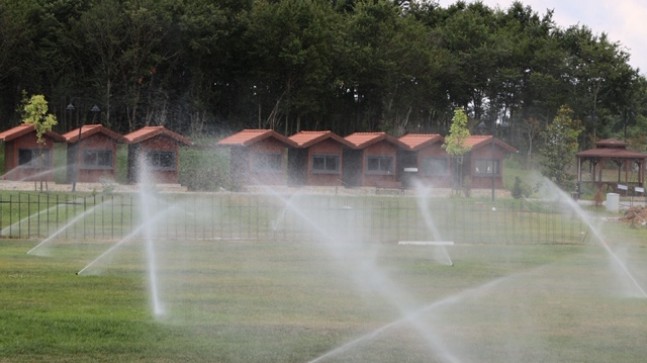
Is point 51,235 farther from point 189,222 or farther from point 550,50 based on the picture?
point 550,50

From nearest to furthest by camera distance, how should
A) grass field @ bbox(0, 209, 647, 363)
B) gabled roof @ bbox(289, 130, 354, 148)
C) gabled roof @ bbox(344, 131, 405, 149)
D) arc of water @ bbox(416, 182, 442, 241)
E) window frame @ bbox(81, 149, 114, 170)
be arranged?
1. grass field @ bbox(0, 209, 647, 363)
2. arc of water @ bbox(416, 182, 442, 241)
3. window frame @ bbox(81, 149, 114, 170)
4. gabled roof @ bbox(289, 130, 354, 148)
5. gabled roof @ bbox(344, 131, 405, 149)

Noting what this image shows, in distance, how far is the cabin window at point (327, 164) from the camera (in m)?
67.8

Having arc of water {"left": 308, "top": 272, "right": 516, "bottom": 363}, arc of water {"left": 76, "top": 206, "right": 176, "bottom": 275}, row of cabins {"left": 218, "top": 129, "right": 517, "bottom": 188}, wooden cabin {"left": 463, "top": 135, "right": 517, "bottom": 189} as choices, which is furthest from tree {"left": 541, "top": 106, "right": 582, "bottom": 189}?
arc of water {"left": 308, "top": 272, "right": 516, "bottom": 363}

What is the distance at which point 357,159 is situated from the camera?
68875 mm

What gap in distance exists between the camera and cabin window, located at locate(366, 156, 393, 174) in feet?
226

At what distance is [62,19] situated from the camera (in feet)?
274

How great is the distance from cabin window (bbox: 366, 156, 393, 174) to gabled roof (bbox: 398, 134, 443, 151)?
1579mm

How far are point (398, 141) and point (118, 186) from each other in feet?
63.2

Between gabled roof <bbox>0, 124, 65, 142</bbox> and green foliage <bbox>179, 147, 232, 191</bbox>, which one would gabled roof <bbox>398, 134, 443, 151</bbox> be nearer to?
green foliage <bbox>179, 147, 232, 191</bbox>

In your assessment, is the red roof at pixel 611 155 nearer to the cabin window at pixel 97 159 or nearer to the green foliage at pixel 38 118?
the cabin window at pixel 97 159

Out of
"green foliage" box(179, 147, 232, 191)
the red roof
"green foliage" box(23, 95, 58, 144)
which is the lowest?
"green foliage" box(179, 147, 232, 191)

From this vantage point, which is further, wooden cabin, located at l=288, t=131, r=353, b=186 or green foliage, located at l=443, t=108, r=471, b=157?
wooden cabin, located at l=288, t=131, r=353, b=186

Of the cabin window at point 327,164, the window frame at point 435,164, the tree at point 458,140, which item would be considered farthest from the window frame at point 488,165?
the cabin window at point 327,164

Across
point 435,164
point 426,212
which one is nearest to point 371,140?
point 435,164
